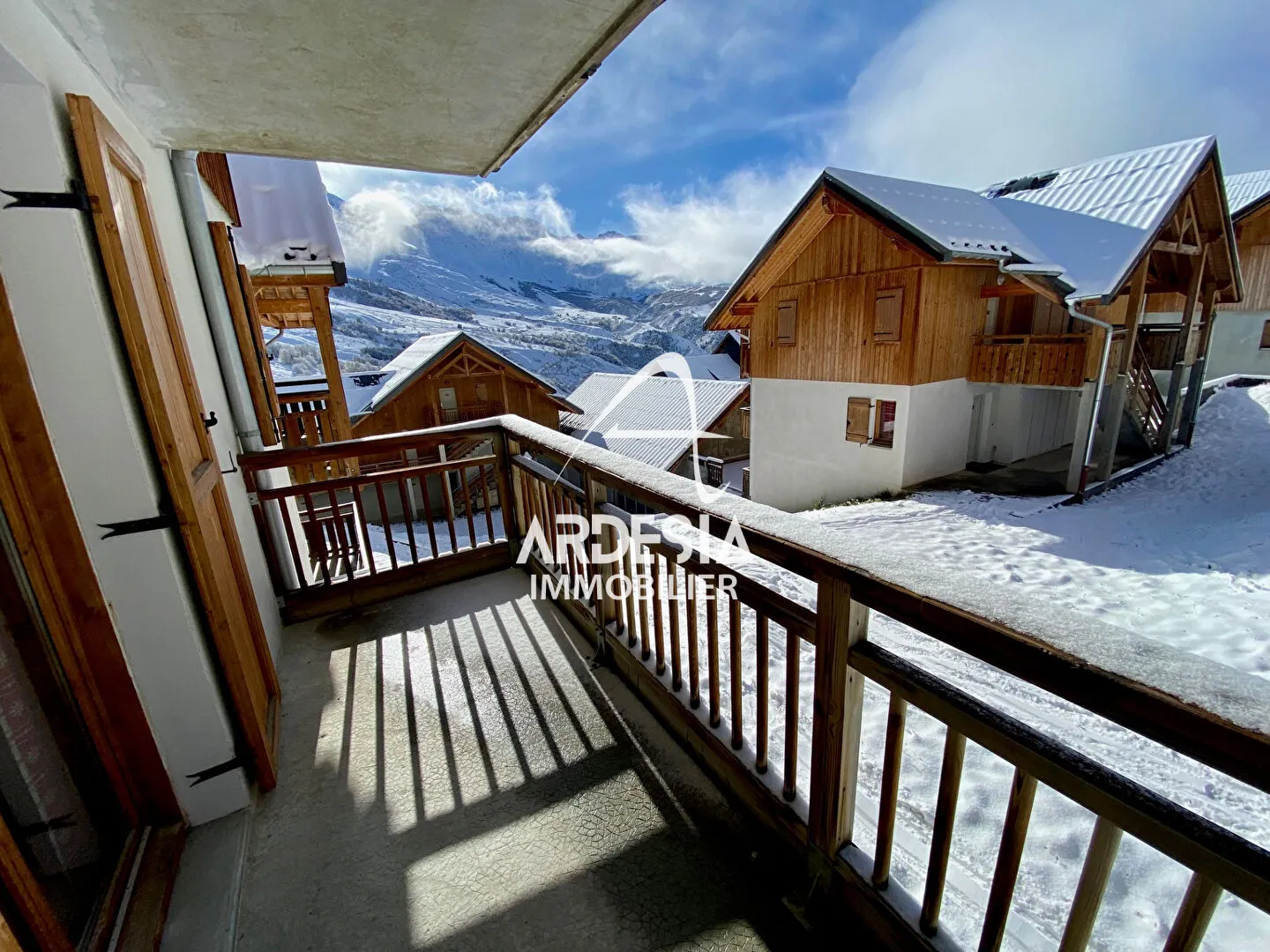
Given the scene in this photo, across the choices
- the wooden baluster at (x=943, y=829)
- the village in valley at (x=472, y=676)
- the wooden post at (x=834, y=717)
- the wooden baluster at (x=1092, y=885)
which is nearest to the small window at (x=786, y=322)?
the village in valley at (x=472, y=676)

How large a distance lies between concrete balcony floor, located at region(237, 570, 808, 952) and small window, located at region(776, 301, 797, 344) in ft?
32.9

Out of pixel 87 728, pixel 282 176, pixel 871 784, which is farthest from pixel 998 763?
pixel 282 176

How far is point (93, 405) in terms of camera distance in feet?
4.37

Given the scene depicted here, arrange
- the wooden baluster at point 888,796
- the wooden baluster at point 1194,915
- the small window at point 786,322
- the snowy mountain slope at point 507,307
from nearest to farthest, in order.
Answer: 1. the wooden baluster at point 1194,915
2. the wooden baluster at point 888,796
3. the small window at point 786,322
4. the snowy mountain slope at point 507,307

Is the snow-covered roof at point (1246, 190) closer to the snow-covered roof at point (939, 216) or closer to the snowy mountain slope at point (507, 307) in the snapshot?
the snow-covered roof at point (939, 216)

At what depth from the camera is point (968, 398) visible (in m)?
9.98

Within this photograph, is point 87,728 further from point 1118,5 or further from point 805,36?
point 1118,5

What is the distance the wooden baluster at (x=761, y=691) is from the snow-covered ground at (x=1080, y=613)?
6cm

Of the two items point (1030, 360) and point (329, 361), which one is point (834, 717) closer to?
point (329, 361)

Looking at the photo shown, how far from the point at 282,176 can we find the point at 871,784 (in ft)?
20.5

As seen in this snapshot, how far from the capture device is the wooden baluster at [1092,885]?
0.81 m

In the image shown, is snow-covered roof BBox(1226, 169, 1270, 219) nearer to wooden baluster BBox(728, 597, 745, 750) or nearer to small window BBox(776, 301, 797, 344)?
small window BBox(776, 301, 797, 344)

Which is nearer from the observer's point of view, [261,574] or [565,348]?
[261,574]

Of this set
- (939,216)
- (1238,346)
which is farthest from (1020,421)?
(1238,346)
